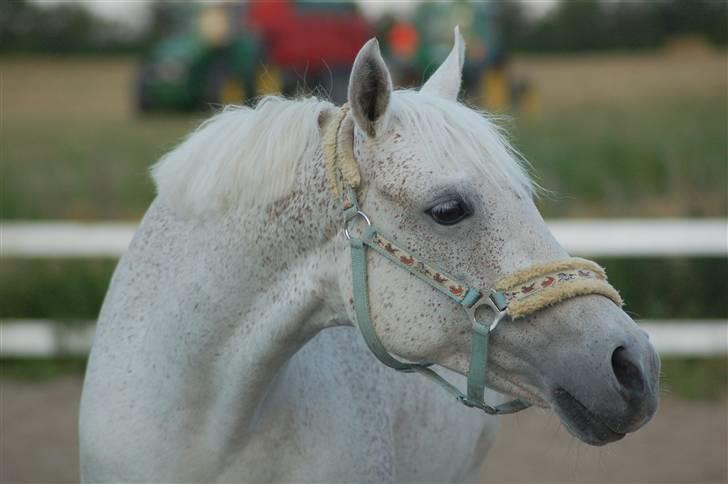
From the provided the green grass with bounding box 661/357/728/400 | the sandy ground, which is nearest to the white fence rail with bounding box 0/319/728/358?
the green grass with bounding box 661/357/728/400

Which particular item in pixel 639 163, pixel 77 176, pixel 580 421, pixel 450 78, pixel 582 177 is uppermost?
pixel 450 78

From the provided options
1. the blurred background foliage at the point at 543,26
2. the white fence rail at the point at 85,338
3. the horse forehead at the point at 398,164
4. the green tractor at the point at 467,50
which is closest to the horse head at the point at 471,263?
the horse forehead at the point at 398,164

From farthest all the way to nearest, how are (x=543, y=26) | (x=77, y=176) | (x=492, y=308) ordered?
(x=543, y=26)
(x=77, y=176)
(x=492, y=308)

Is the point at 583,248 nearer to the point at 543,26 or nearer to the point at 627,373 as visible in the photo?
the point at 627,373

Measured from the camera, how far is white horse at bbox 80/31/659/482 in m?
1.94

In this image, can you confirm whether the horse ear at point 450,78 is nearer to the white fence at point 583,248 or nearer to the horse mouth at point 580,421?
the horse mouth at point 580,421

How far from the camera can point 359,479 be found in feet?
7.50

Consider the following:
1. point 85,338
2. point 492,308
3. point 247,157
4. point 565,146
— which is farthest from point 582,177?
point 492,308

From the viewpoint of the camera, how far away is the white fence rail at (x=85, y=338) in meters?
6.61

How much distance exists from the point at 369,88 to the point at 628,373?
2.67 ft

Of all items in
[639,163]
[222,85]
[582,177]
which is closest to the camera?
[582,177]

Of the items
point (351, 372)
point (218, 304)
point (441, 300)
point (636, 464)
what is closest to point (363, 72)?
point (441, 300)

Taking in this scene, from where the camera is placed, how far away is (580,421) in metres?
1.91

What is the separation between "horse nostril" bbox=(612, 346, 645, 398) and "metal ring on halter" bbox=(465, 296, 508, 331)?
9.7 inches
